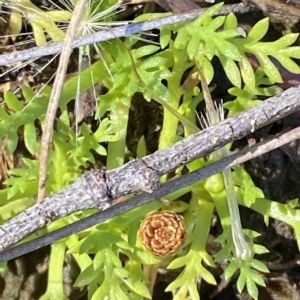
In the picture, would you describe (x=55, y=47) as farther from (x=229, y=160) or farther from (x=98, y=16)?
(x=229, y=160)

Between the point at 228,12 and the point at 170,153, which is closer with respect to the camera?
the point at 170,153

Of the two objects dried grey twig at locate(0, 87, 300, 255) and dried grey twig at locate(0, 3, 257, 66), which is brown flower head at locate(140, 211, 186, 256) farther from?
dried grey twig at locate(0, 3, 257, 66)

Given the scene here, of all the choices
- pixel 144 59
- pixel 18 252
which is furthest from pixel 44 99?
pixel 18 252

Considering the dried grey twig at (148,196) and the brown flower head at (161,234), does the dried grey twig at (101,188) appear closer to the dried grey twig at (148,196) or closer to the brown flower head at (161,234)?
the dried grey twig at (148,196)

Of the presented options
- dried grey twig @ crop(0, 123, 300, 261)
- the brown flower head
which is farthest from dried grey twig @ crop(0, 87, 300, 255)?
the brown flower head

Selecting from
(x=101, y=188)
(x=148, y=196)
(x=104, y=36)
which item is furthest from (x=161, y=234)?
(x=104, y=36)

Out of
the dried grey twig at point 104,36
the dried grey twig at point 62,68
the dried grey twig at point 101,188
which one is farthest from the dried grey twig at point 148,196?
the dried grey twig at point 104,36
